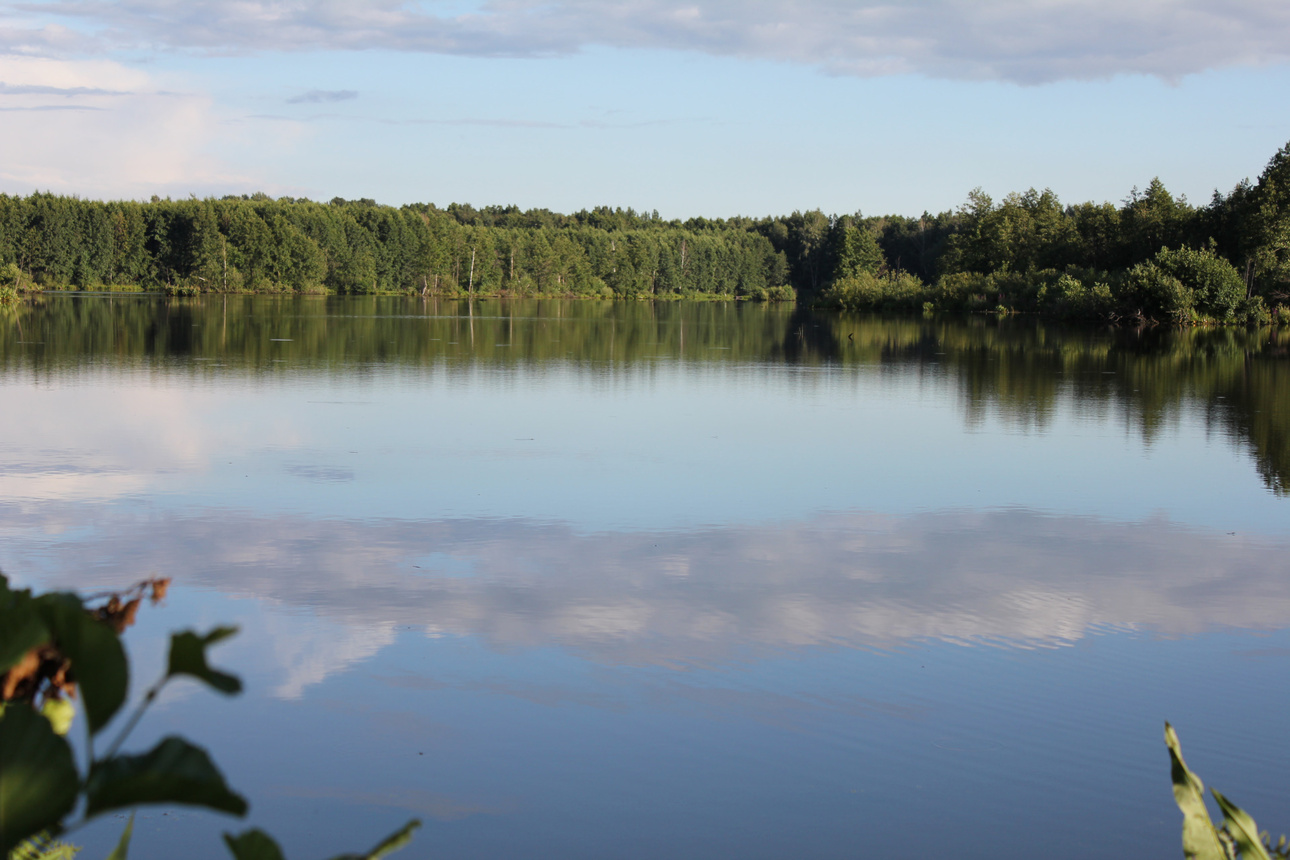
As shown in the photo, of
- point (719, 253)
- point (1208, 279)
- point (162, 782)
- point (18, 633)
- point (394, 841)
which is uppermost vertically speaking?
point (719, 253)

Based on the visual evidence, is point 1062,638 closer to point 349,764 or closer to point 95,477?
point 349,764

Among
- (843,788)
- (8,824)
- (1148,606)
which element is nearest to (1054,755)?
(843,788)

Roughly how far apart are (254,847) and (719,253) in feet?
403

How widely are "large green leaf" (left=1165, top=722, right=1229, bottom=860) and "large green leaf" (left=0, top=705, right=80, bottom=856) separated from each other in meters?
1.56

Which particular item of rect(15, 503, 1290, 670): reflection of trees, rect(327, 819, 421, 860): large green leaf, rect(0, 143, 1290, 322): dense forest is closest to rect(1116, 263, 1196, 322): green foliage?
rect(0, 143, 1290, 322): dense forest

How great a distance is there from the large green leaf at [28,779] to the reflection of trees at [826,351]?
40.0ft

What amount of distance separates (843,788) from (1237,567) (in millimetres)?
4896

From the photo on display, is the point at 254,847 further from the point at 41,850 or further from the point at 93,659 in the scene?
the point at 41,850

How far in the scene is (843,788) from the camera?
15.2 feet

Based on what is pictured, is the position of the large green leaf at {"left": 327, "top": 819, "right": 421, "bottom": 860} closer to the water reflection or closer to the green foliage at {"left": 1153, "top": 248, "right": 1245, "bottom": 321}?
the water reflection

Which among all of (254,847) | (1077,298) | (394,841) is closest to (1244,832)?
(394,841)

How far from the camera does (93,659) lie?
34.3 inches

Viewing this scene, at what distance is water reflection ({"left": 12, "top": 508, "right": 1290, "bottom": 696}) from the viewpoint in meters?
6.38

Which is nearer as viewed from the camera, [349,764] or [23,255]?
[349,764]
